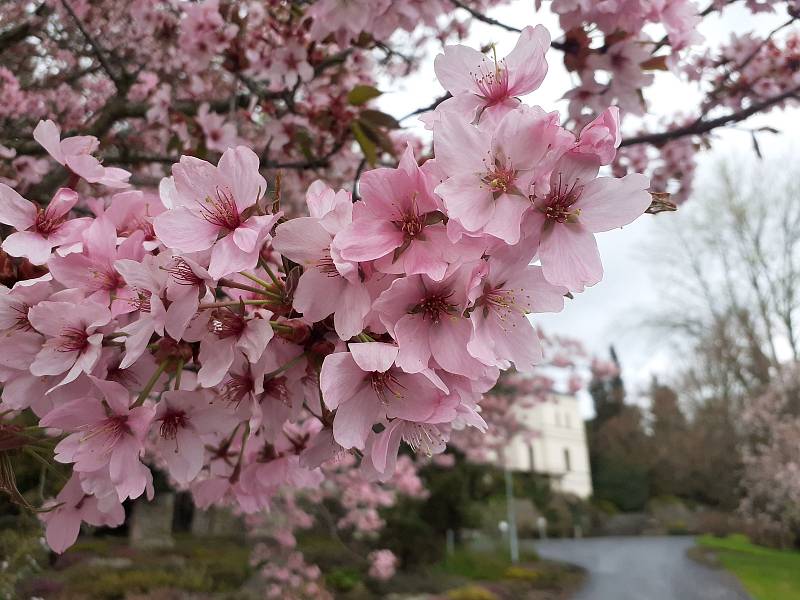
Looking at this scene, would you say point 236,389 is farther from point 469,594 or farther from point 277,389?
point 469,594

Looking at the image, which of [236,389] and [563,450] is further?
[563,450]

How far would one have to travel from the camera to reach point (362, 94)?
1.42m

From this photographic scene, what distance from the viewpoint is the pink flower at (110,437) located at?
0.58 m

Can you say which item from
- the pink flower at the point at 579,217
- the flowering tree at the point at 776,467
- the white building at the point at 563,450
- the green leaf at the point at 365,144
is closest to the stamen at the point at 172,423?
the pink flower at the point at 579,217

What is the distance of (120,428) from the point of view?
60cm

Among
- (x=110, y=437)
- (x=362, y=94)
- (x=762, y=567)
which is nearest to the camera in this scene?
(x=110, y=437)

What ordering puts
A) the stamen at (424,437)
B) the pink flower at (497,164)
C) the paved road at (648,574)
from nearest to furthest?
the pink flower at (497,164) → the stamen at (424,437) → the paved road at (648,574)

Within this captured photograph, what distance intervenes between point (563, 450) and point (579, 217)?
26.4m

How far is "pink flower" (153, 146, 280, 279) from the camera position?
541 millimetres

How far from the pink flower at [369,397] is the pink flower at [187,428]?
16 centimetres

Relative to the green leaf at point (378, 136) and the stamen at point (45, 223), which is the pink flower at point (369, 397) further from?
the green leaf at point (378, 136)

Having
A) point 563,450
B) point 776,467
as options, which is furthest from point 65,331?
point 563,450

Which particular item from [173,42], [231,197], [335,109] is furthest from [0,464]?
[173,42]

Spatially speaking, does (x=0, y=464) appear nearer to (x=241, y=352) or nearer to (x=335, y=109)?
(x=241, y=352)
